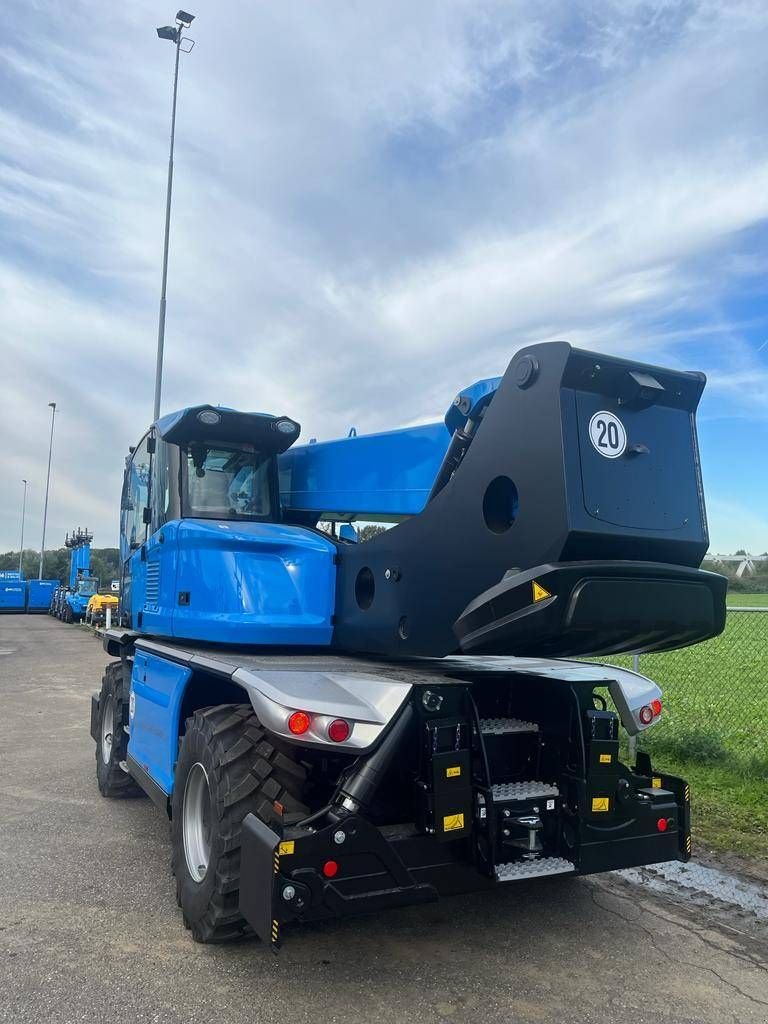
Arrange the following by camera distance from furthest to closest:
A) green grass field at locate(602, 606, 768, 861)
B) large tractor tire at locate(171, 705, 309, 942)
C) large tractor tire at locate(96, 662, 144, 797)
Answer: large tractor tire at locate(96, 662, 144, 797) < green grass field at locate(602, 606, 768, 861) < large tractor tire at locate(171, 705, 309, 942)

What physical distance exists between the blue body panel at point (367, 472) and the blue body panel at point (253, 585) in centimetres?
39

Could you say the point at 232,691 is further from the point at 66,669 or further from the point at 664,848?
the point at 66,669

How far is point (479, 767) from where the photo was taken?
3.85m

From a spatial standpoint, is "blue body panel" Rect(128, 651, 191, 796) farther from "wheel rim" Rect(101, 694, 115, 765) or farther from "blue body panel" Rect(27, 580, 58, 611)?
"blue body panel" Rect(27, 580, 58, 611)

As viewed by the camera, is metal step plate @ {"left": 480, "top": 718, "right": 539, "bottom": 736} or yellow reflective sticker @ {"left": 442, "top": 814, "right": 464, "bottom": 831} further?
metal step plate @ {"left": 480, "top": 718, "right": 539, "bottom": 736}

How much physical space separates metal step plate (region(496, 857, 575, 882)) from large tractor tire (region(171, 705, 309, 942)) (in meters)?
0.98

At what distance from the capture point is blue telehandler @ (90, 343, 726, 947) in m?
3.38

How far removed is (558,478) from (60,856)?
4257 millimetres

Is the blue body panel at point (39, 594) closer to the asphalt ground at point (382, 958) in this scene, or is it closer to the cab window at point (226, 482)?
the asphalt ground at point (382, 958)

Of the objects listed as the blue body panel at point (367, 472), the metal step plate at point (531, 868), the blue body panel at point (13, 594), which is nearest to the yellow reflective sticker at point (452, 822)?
the metal step plate at point (531, 868)

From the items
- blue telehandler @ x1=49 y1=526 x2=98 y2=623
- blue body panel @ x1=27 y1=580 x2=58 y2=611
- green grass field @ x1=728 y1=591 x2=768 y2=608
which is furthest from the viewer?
blue body panel @ x1=27 y1=580 x2=58 y2=611

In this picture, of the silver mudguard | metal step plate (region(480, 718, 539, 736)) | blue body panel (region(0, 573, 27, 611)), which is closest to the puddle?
metal step plate (region(480, 718, 539, 736))

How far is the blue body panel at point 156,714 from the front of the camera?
4.78m

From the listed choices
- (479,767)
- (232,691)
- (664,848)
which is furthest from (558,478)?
(232,691)
